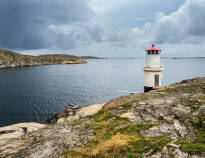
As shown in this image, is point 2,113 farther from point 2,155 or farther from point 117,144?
point 117,144

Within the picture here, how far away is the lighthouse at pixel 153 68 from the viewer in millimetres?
25750

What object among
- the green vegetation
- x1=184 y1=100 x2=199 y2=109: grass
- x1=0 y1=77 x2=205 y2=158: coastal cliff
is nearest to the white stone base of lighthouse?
x1=0 y1=77 x2=205 y2=158: coastal cliff

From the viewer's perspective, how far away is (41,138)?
10.4 meters

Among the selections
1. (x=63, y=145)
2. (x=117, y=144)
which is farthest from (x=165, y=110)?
(x=63, y=145)

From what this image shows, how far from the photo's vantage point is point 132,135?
946 centimetres

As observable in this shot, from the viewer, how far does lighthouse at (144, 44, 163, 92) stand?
25.8m

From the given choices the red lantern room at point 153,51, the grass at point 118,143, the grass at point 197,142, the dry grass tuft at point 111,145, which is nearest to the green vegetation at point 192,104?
the grass at point 197,142

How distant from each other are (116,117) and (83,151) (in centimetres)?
451

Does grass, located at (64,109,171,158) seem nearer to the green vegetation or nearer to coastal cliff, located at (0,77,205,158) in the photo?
coastal cliff, located at (0,77,205,158)

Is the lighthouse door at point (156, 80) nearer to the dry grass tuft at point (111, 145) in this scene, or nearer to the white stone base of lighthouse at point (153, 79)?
the white stone base of lighthouse at point (153, 79)

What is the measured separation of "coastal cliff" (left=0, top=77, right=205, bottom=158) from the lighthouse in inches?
484

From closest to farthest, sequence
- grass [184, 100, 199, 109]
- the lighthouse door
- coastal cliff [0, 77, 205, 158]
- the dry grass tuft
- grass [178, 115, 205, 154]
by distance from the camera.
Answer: grass [178, 115, 205, 154]
coastal cliff [0, 77, 205, 158]
the dry grass tuft
grass [184, 100, 199, 109]
the lighthouse door

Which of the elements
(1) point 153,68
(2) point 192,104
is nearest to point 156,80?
(1) point 153,68

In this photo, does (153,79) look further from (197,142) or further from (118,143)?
(118,143)
